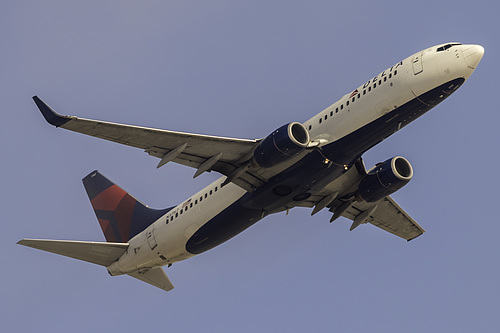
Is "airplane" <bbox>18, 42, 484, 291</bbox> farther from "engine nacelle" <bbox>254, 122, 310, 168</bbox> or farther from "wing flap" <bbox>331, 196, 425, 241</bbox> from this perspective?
"wing flap" <bbox>331, 196, 425, 241</bbox>

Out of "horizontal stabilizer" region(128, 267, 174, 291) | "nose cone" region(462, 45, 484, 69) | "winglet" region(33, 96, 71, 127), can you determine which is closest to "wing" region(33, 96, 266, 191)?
"winglet" region(33, 96, 71, 127)

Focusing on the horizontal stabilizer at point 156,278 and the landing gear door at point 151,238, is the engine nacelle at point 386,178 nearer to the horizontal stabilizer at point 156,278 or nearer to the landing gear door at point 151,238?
the landing gear door at point 151,238

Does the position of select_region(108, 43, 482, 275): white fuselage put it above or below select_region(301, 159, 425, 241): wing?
above

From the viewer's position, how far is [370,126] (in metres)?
44.2

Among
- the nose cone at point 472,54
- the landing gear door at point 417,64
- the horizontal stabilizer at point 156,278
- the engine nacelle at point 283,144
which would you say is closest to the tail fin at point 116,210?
the horizontal stabilizer at point 156,278

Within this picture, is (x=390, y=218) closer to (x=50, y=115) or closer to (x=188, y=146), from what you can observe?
(x=188, y=146)

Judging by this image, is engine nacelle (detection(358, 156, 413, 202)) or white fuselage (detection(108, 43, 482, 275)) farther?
engine nacelle (detection(358, 156, 413, 202))

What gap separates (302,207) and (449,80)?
14769 millimetres

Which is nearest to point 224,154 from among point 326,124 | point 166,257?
point 326,124

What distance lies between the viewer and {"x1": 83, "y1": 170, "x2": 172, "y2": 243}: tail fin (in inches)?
2147

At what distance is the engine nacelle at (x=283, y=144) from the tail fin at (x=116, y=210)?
1130 cm

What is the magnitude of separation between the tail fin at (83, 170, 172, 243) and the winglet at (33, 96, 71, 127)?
527 inches

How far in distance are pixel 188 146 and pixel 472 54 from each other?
15.9 metres

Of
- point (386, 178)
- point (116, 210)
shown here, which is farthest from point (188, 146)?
point (116, 210)
